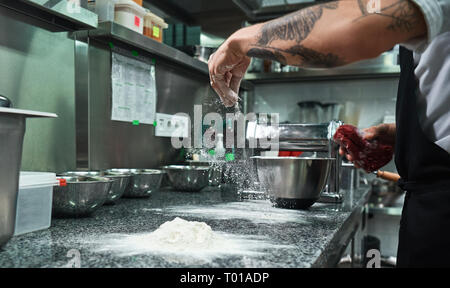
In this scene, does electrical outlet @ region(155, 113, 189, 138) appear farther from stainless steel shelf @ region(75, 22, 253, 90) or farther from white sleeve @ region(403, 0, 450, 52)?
white sleeve @ region(403, 0, 450, 52)

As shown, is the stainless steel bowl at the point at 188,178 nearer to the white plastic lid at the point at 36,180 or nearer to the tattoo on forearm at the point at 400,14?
the white plastic lid at the point at 36,180

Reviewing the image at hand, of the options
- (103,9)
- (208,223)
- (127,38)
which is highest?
(103,9)

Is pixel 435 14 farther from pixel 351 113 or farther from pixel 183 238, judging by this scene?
pixel 351 113

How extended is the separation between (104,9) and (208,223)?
3.49 ft

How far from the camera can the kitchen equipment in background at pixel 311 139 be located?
1.60 meters

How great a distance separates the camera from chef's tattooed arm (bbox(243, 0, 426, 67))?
24.7 inches

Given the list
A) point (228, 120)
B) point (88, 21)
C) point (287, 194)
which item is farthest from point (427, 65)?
point (88, 21)

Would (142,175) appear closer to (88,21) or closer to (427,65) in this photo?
(88,21)

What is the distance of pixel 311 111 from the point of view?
140 inches

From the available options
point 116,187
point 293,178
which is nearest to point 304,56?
→ point 293,178

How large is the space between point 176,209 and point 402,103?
813mm

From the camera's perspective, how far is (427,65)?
849mm

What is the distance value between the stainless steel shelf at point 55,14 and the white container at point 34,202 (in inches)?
25.8

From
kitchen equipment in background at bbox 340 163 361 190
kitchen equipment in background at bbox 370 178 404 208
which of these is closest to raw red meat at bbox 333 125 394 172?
kitchen equipment in background at bbox 340 163 361 190
